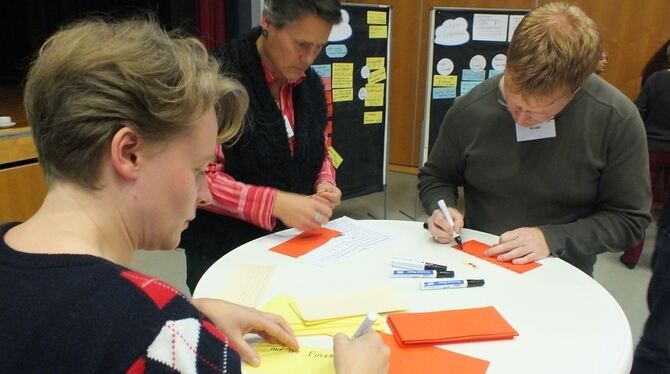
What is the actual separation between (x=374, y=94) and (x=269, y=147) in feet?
8.03

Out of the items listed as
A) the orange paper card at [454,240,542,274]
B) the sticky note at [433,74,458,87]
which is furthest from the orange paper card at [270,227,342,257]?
the sticky note at [433,74,458,87]

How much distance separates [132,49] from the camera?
2.28 feet

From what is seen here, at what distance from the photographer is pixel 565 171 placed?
5.35 feet

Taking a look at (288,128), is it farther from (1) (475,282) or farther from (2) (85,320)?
(2) (85,320)

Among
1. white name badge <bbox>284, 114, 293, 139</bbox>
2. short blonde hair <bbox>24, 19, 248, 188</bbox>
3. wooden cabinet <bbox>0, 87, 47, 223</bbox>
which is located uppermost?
short blonde hair <bbox>24, 19, 248, 188</bbox>

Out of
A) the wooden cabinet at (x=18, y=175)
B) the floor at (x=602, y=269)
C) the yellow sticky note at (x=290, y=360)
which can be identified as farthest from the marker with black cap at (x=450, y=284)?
the wooden cabinet at (x=18, y=175)

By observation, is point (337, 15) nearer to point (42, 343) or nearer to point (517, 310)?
point (517, 310)

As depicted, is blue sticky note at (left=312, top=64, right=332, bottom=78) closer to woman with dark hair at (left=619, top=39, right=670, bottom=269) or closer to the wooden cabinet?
the wooden cabinet

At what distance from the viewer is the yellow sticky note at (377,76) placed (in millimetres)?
3857

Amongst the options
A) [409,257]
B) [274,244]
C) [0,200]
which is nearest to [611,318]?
[409,257]

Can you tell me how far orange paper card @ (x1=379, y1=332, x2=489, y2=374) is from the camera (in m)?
0.99

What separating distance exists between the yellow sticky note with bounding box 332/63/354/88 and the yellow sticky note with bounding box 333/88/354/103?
27 mm

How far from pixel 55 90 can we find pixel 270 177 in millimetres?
942

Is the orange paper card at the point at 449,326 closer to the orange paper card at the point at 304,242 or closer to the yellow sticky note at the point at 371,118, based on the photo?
the orange paper card at the point at 304,242
